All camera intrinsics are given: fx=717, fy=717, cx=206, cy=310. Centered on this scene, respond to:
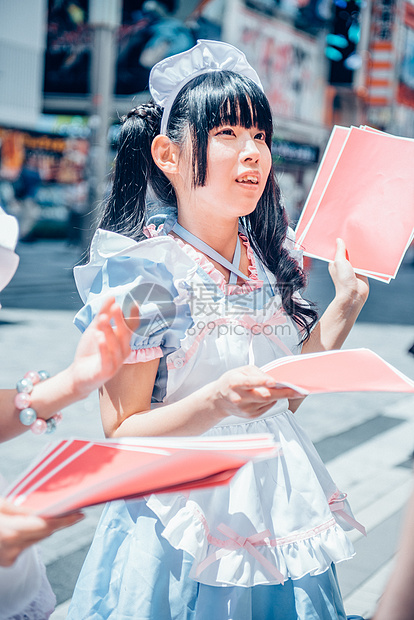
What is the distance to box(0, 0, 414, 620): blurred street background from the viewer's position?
3.55 meters

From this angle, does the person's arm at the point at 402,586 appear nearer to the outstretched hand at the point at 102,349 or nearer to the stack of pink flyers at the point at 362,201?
the outstretched hand at the point at 102,349

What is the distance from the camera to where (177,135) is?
1318 millimetres

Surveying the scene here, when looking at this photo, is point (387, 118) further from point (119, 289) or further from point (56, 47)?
point (119, 289)

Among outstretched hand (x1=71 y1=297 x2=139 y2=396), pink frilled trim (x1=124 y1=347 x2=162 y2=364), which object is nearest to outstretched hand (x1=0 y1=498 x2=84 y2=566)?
outstretched hand (x1=71 y1=297 x2=139 y2=396)

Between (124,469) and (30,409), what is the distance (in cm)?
21

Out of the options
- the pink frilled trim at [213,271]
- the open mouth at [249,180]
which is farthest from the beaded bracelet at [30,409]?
the open mouth at [249,180]

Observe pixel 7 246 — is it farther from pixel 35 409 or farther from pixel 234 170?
pixel 234 170

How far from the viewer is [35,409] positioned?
0.96m

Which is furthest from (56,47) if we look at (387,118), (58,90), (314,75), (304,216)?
(304,216)

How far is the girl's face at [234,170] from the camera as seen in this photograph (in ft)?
4.11

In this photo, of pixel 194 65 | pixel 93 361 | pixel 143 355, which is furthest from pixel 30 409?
pixel 194 65

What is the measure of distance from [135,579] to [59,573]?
1502 millimetres

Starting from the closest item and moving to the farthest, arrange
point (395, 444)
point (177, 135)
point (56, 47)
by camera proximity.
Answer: point (177, 135)
point (395, 444)
point (56, 47)

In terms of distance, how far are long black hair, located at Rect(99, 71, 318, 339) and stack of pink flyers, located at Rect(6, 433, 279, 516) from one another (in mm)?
544
